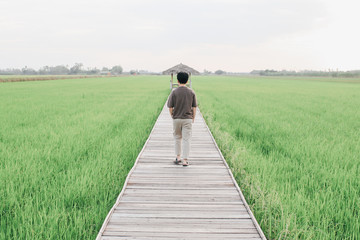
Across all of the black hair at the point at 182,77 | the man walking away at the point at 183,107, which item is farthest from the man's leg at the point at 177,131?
the black hair at the point at 182,77

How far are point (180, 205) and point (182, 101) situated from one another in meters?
1.59

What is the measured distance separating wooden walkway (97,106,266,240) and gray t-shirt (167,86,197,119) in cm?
90

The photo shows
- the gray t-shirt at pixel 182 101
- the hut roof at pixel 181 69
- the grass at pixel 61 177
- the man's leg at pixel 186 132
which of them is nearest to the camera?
the grass at pixel 61 177

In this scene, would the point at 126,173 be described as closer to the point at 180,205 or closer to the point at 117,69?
the point at 180,205

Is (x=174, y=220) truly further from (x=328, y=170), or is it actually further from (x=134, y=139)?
(x=134, y=139)

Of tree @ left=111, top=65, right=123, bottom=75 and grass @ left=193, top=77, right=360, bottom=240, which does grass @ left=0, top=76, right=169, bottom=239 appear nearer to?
grass @ left=193, top=77, right=360, bottom=240

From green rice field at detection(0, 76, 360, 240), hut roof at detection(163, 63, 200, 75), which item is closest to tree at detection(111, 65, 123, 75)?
hut roof at detection(163, 63, 200, 75)

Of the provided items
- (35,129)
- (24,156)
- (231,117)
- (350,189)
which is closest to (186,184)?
(350,189)

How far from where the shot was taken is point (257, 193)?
2883 millimetres

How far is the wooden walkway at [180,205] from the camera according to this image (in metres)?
1.99

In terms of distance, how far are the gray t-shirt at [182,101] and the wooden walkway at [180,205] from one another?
0.90 m

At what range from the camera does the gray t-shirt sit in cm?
338

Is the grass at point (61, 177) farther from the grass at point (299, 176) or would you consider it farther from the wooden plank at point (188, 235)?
the grass at point (299, 176)

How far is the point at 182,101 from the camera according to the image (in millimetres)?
3404
